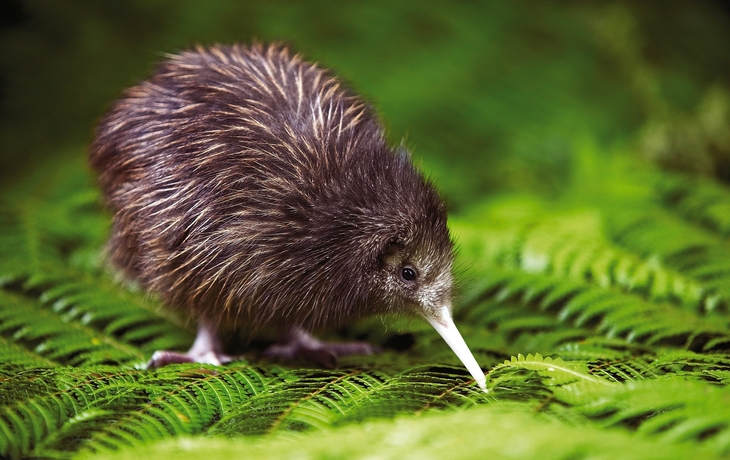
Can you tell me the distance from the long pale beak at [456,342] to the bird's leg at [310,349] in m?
0.46

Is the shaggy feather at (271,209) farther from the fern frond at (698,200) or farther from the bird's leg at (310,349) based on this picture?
the fern frond at (698,200)

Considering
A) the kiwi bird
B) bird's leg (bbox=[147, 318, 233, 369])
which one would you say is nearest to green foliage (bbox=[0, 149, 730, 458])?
bird's leg (bbox=[147, 318, 233, 369])

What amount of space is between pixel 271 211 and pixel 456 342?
804mm

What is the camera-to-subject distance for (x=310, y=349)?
276 centimetres

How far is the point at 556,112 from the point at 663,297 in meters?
2.93

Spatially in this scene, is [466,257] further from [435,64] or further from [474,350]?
[435,64]

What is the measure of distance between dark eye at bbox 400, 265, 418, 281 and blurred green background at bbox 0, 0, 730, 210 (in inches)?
98.4

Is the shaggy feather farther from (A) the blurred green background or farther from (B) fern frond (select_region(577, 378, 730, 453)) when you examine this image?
(A) the blurred green background

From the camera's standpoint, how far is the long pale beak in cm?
215

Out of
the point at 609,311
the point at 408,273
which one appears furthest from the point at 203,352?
the point at 609,311

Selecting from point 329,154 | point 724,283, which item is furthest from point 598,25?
point 329,154

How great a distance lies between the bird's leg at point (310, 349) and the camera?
2701 millimetres

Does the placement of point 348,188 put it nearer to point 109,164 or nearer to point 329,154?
point 329,154

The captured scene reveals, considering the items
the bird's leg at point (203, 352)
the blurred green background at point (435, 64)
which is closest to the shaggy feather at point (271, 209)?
the bird's leg at point (203, 352)
